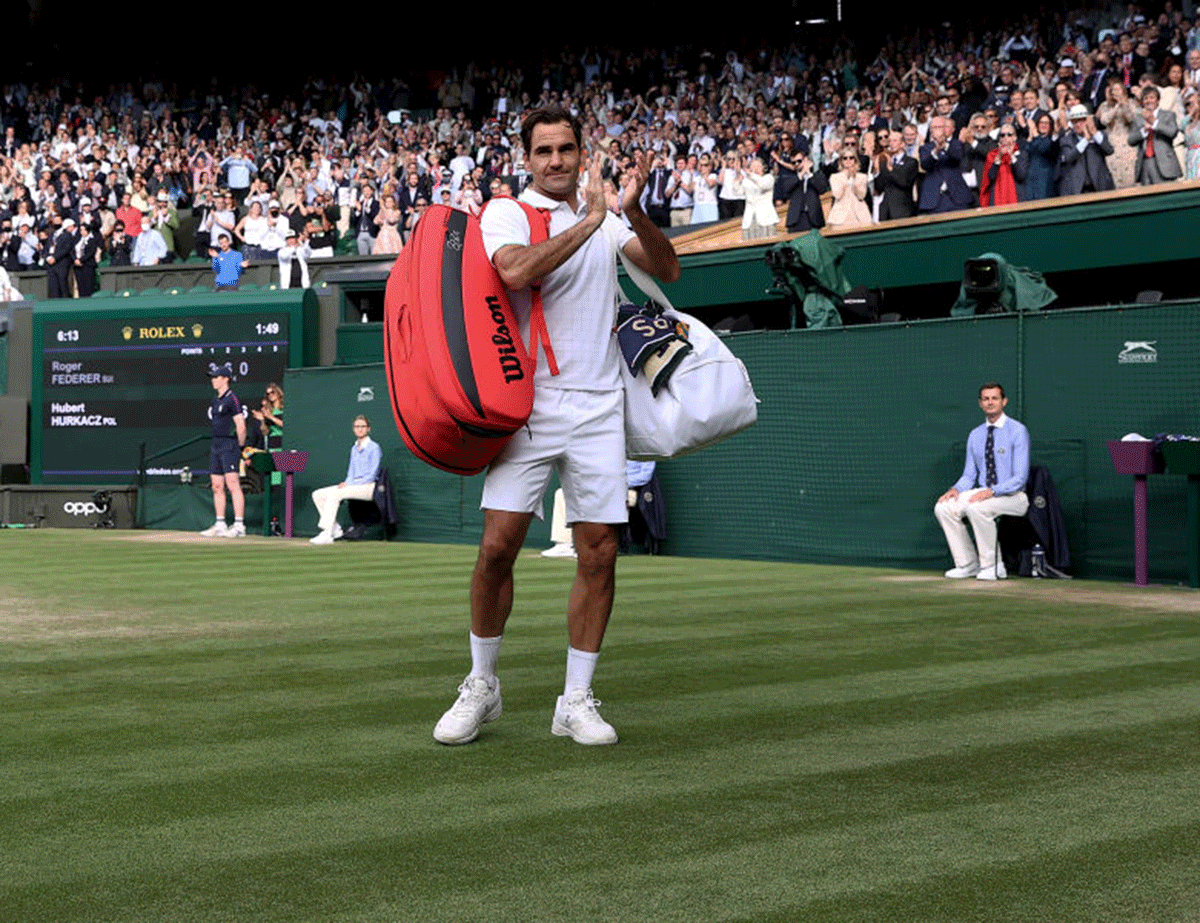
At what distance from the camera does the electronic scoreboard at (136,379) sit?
2180 centimetres

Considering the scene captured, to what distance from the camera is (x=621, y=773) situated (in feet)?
16.0

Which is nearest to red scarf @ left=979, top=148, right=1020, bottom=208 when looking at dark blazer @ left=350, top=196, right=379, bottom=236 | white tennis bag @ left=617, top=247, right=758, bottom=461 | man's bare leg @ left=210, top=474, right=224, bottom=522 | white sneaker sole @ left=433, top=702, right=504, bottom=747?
man's bare leg @ left=210, top=474, right=224, bottom=522

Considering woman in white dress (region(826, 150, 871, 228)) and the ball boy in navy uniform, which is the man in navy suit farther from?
the ball boy in navy uniform

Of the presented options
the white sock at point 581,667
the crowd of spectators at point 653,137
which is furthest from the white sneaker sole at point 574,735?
the crowd of spectators at point 653,137

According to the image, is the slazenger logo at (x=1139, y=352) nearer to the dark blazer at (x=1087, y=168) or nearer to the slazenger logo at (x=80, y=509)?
the dark blazer at (x=1087, y=168)

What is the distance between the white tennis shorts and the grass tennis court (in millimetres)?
832

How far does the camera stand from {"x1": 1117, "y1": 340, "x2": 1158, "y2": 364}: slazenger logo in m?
12.9

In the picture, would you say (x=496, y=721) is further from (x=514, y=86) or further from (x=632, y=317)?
(x=514, y=86)

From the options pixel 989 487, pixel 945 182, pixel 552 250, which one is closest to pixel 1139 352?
pixel 989 487

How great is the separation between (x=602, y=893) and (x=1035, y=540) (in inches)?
406

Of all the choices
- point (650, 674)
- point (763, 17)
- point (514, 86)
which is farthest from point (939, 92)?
point (650, 674)

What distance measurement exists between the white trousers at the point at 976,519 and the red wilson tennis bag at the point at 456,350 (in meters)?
8.40

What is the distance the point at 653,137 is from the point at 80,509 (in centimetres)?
1076

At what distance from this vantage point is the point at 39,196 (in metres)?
30.8
